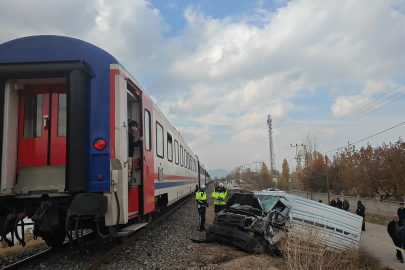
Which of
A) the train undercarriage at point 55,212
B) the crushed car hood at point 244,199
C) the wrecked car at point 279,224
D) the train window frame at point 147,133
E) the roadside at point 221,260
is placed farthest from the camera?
the crushed car hood at point 244,199

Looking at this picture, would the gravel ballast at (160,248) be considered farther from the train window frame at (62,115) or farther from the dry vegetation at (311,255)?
the train window frame at (62,115)

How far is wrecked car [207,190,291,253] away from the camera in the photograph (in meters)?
8.39

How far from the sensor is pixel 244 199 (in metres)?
10.6

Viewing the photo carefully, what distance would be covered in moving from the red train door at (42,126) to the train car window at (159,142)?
3.32 meters

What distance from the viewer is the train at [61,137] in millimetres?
5113

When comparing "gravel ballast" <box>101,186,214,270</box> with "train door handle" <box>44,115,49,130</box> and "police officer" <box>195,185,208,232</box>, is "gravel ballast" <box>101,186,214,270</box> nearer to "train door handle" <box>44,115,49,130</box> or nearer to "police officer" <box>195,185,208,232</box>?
"police officer" <box>195,185,208,232</box>

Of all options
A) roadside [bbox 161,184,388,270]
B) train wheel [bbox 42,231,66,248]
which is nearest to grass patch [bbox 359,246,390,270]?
roadside [bbox 161,184,388,270]

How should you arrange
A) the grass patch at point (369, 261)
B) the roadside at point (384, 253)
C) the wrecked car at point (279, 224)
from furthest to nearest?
the roadside at point (384, 253), the grass patch at point (369, 261), the wrecked car at point (279, 224)

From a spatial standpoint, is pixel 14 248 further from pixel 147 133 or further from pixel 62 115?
pixel 62 115

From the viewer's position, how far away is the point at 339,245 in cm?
828

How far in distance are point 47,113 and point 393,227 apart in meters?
10.9

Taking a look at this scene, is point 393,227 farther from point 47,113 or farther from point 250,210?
point 47,113

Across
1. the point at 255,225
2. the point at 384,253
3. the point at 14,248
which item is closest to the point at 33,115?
the point at 14,248

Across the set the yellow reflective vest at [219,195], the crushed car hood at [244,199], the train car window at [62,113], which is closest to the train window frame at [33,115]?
the train car window at [62,113]
